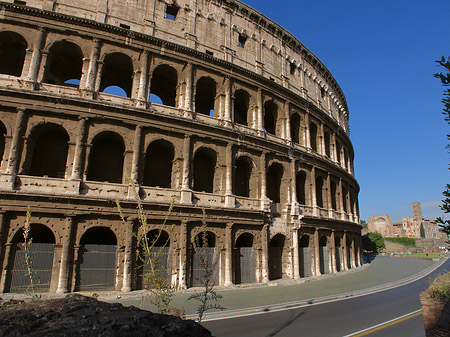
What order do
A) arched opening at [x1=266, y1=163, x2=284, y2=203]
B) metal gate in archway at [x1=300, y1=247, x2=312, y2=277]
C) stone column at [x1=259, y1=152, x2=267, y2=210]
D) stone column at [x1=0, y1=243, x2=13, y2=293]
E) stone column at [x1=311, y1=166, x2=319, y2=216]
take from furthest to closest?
1. stone column at [x1=311, y1=166, x2=319, y2=216]
2. arched opening at [x1=266, y1=163, x2=284, y2=203]
3. metal gate in archway at [x1=300, y1=247, x2=312, y2=277]
4. stone column at [x1=259, y1=152, x2=267, y2=210]
5. stone column at [x1=0, y1=243, x2=13, y2=293]

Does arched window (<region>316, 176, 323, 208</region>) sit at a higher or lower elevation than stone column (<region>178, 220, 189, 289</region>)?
higher

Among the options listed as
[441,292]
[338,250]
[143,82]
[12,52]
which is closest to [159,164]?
[143,82]

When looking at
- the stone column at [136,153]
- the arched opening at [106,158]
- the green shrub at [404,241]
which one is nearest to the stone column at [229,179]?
the stone column at [136,153]

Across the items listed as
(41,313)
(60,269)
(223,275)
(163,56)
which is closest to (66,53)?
(163,56)

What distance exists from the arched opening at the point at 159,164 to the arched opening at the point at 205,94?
5438 millimetres

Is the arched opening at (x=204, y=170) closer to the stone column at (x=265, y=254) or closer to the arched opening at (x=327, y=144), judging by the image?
the stone column at (x=265, y=254)

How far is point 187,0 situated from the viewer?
19.2m

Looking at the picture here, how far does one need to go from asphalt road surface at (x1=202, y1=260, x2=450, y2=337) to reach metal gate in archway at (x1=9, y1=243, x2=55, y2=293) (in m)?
8.50

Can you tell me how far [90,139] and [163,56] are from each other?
7.04m

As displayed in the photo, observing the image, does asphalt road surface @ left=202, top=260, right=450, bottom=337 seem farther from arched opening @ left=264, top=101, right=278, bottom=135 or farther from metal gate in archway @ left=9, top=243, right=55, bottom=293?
arched opening @ left=264, top=101, right=278, bottom=135

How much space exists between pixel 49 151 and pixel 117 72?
271 inches

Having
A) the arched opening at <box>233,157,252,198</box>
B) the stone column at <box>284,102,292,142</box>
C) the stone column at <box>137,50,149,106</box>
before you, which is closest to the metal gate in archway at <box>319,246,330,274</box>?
the arched opening at <box>233,157,252,198</box>

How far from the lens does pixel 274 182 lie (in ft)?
70.3

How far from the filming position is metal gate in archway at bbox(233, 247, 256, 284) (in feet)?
54.2
